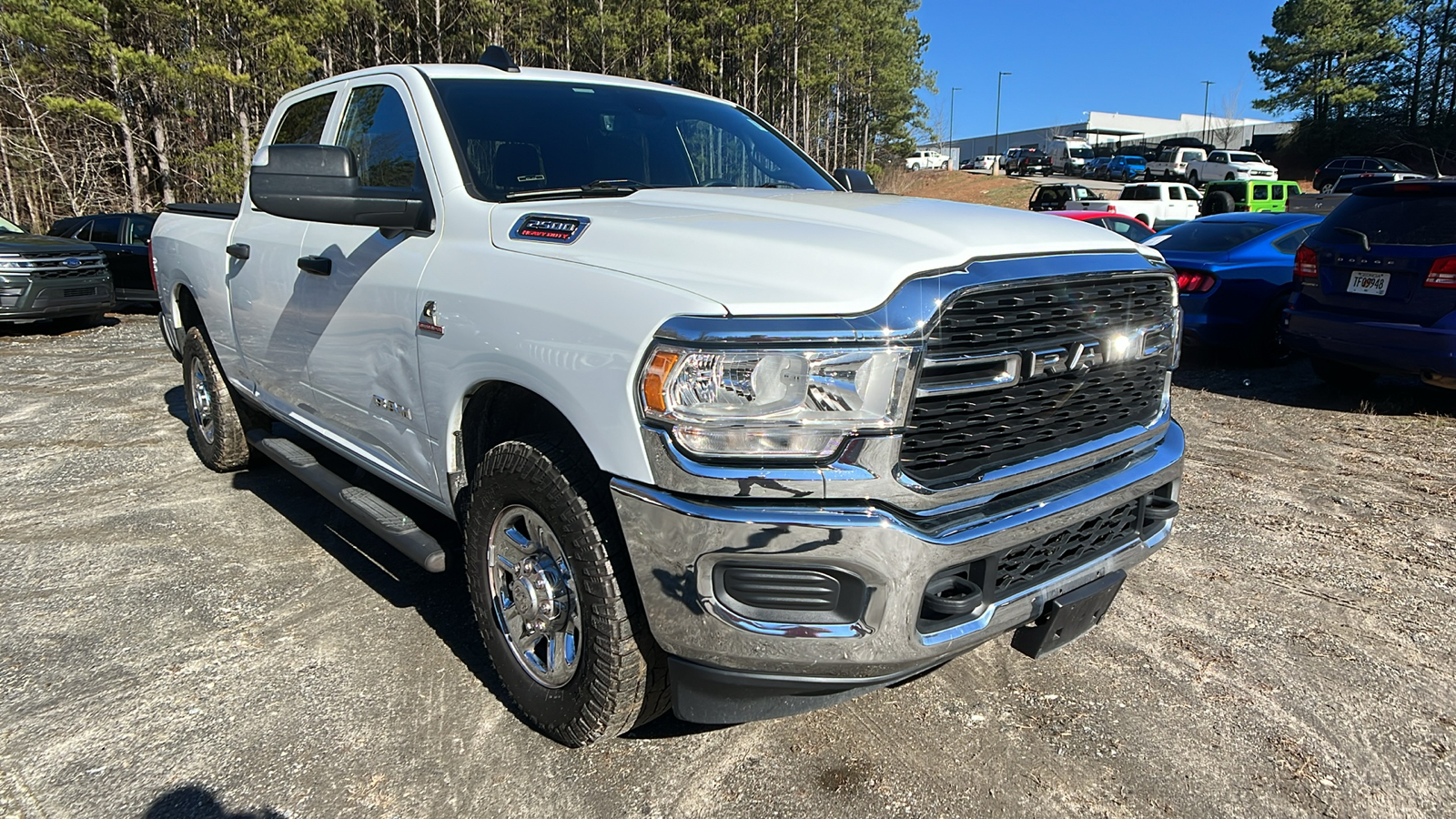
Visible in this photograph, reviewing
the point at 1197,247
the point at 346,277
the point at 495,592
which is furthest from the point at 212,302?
the point at 1197,247

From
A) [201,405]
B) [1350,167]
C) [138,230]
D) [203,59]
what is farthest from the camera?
[1350,167]

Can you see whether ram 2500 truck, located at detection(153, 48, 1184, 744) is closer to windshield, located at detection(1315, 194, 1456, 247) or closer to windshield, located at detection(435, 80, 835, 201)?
windshield, located at detection(435, 80, 835, 201)

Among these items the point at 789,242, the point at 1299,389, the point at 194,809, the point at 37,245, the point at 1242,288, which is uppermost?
the point at 37,245

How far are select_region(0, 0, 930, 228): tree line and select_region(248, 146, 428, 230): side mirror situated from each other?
18216mm

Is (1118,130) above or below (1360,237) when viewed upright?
above

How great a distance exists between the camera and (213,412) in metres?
5.18

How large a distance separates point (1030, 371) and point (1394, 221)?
228 inches

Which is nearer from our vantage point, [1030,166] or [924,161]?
[1030,166]

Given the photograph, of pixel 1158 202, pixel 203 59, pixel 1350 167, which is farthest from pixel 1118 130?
pixel 203 59

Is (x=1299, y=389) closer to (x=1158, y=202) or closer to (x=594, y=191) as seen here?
(x=594, y=191)

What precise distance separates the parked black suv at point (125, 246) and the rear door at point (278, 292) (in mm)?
10824

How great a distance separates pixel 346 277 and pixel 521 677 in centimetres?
157

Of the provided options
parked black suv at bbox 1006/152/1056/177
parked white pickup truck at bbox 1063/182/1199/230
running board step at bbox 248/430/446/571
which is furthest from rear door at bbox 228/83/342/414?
parked black suv at bbox 1006/152/1056/177

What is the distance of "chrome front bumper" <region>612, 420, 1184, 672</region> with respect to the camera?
1979 mm
